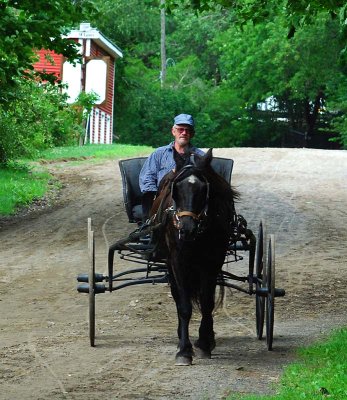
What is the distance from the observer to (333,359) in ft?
31.9

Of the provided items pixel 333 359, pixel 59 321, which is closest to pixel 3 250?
pixel 59 321

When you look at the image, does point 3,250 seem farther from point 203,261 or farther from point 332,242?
point 203,261

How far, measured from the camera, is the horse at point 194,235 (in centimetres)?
985

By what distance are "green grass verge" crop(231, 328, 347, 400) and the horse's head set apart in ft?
4.67

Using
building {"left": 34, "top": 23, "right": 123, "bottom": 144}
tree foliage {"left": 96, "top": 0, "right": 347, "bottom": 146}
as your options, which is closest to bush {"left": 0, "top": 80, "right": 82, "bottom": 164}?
building {"left": 34, "top": 23, "right": 123, "bottom": 144}

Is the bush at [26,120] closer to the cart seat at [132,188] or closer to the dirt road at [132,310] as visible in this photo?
the dirt road at [132,310]

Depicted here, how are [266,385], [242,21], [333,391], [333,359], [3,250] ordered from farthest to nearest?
[242,21] < [3,250] < [333,359] < [266,385] < [333,391]

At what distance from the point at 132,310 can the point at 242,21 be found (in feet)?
30.6

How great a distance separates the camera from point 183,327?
10.1 m

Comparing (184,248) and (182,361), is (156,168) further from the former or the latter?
(182,361)

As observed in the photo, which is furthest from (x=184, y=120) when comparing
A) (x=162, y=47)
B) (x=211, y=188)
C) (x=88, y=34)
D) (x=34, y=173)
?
(x=162, y=47)

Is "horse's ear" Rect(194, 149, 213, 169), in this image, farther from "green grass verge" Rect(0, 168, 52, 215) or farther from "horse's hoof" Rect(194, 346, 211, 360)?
"green grass verge" Rect(0, 168, 52, 215)

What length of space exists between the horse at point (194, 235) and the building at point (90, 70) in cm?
3779

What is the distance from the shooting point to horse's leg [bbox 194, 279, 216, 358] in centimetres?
1032
